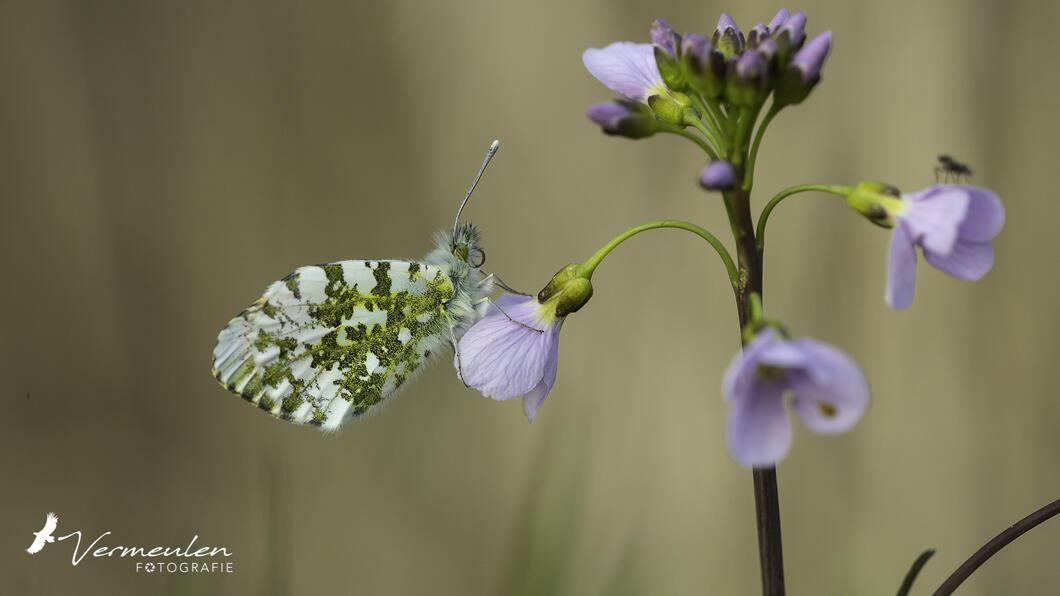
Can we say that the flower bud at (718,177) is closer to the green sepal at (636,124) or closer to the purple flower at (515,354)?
the green sepal at (636,124)

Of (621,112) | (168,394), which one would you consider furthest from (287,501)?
(621,112)

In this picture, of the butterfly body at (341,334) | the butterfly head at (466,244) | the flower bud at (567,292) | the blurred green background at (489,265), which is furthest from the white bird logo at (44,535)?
the flower bud at (567,292)

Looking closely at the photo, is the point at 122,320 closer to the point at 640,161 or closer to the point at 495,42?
the point at 495,42

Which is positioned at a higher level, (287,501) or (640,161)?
(640,161)

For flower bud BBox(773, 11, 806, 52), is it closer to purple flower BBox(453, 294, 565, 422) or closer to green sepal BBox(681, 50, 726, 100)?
green sepal BBox(681, 50, 726, 100)

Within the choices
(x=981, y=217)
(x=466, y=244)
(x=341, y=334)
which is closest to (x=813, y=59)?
(x=981, y=217)

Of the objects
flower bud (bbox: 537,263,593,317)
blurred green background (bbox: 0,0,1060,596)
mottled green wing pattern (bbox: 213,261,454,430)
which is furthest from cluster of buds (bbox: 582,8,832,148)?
blurred green background (bbox: 0,0,1060,596)

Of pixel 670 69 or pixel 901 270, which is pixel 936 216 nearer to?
pixel 901 270
